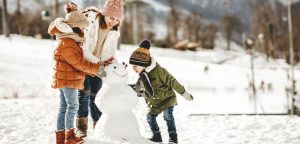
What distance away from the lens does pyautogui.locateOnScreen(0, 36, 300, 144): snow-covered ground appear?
5.77m

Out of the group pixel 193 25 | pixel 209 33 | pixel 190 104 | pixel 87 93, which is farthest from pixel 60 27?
pixel 209 33

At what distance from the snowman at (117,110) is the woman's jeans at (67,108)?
0.93ft

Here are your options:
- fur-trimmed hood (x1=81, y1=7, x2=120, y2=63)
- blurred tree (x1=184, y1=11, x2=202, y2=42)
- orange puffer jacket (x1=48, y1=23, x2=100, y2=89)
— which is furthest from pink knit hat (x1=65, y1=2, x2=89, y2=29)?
blurred tree (x1=184, y1=11, x2=202, y2=42)

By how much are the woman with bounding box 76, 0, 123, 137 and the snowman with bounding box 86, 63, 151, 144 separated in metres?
0.34

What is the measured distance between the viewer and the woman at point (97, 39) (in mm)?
4730

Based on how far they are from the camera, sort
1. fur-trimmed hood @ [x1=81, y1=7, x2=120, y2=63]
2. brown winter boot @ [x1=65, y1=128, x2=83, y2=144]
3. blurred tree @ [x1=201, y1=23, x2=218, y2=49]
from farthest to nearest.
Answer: blurred tree @ [x1=201, y1=23, x2=218, y2=49] → fur-trimmed hood @ [x1=81, y1=7, x2=120, y2=63] → brown winter boot @ [x1=65, y1=128, x2=83, y2=144]

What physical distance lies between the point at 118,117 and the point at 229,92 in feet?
50.3

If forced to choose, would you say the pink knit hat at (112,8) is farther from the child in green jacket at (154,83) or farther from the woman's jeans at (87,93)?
the woman's jeans at (87,93)

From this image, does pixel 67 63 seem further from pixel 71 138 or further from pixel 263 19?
pixel 263 19

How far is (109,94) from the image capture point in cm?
442

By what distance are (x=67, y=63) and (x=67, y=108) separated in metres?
0.46

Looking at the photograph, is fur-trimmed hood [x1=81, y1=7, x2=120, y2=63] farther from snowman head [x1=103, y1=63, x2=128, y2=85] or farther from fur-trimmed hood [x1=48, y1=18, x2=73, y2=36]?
fur-trimmed hood [x1=48, y1=18, x2=73, y2=36]

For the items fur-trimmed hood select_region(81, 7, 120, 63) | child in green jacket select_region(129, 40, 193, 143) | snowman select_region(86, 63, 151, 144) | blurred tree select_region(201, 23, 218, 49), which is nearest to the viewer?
snowman select_region(86, 63, 151, 144)

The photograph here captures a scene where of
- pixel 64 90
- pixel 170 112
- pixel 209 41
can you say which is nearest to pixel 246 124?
pixel 170 112
